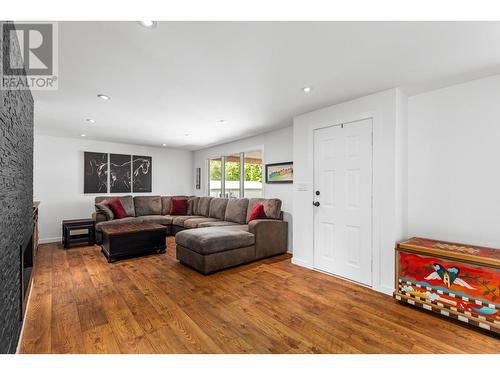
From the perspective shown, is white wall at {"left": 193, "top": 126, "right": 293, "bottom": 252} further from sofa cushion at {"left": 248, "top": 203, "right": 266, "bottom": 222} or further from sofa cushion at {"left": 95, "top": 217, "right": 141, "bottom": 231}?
sofa cushion at {"left": 95, "top": 217, "right": 141, "bottom": 231}

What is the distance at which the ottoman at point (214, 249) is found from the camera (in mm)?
3172

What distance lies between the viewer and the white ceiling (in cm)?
162

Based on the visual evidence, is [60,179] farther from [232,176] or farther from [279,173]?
[279,173]

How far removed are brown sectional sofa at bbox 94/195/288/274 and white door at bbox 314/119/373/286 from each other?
0.84 m

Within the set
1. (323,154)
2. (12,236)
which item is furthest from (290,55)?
(12,236)

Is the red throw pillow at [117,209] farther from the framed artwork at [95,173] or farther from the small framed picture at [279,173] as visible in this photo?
the small framed picture at [279,173]

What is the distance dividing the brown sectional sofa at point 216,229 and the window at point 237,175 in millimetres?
496

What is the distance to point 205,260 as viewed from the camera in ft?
10.3

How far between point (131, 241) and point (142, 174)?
2.85 metres

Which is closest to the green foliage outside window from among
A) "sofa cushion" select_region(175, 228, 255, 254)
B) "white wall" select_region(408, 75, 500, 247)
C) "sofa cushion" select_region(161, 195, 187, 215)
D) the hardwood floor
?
"sofa cushion" select_region(161, 195, 187, 215)

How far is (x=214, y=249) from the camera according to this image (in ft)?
10.5

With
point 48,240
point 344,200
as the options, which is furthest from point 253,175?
point 48,240

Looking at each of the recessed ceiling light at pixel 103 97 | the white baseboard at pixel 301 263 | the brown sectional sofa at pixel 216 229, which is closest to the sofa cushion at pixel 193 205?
the brown sectional sofa at pixel 216 229

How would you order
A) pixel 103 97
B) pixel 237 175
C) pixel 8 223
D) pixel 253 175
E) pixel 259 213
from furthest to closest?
1. pixel 237 175
2. pixel 253 175
3. pixel 259 213
4. pixel 103 97
5. pixel 8 223
